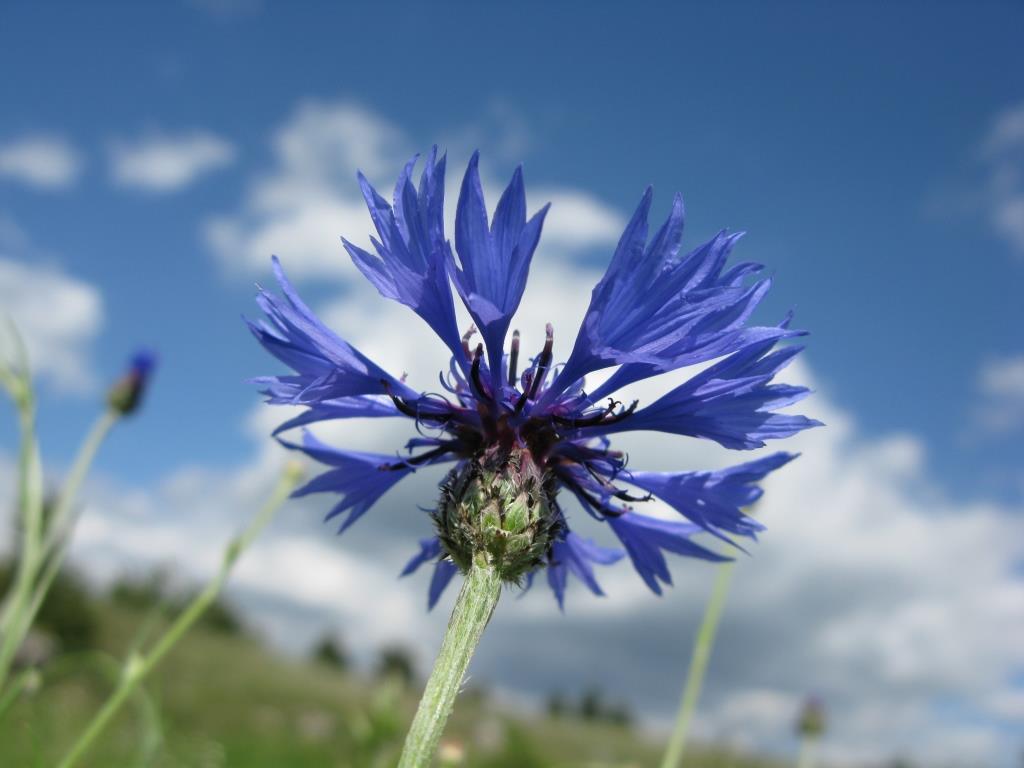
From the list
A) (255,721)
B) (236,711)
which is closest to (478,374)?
(255,721)

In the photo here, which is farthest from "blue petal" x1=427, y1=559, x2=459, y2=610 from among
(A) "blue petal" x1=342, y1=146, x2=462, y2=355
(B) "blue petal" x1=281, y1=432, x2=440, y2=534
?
(A) "blue petal" x1=342, y1=146, x2=462, y2=355

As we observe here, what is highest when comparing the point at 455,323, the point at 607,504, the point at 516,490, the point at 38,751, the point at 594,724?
the point at 594,724

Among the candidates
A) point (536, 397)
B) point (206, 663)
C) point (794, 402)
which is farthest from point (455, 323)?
point (206, 663)

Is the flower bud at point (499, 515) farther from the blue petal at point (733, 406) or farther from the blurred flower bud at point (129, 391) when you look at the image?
the blurred flower bud at point (129, 391)

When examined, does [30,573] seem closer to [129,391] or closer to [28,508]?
[28,508]

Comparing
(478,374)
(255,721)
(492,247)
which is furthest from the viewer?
(255,721)

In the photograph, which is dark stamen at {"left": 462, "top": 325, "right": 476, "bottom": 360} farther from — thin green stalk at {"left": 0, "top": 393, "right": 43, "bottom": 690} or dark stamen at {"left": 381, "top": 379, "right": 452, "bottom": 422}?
thin green stalk at {"left": 0, "top": 393, "right": 43, "bottom": 690}

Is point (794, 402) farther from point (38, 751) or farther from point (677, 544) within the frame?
point (38, 751)

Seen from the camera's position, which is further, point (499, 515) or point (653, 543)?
point (653, 543)

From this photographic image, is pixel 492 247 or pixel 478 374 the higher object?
pixel 492 247
